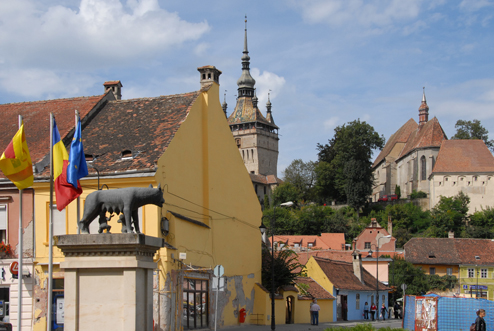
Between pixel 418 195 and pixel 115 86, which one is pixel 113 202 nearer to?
pixel 115 86

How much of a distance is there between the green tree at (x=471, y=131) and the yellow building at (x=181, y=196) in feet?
355

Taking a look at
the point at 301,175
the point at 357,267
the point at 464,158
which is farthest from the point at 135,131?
the point at 301,175

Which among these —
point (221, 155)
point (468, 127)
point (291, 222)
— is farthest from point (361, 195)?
point (221, 155)

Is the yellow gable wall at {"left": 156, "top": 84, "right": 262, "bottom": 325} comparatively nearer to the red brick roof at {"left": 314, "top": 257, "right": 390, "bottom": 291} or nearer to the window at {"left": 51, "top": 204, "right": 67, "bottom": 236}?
the window at {"left": 51, "top": 204, "right": 67, "bottom": 236}

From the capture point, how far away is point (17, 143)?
16.4 metres

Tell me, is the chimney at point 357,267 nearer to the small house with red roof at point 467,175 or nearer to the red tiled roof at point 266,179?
the small house with red roof at point 467,175

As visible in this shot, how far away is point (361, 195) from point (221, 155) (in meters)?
87.9

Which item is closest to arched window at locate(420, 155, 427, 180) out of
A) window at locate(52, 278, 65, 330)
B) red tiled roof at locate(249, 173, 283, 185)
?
red tiled roof at locate(249, 173, 283, 185)

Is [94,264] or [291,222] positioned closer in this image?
[94,264]

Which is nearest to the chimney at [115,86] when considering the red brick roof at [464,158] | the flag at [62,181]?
the flag at [62,181]

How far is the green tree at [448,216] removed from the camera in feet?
350

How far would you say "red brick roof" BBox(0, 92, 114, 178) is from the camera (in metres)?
27.2

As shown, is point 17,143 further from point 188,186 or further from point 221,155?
point 221,155

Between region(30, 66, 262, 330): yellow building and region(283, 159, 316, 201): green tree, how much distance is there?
10385 cm
